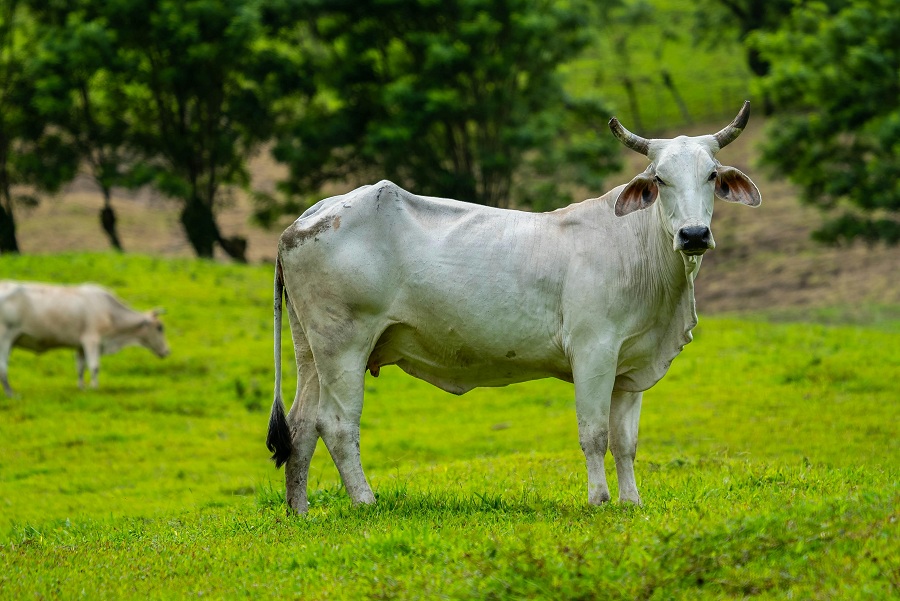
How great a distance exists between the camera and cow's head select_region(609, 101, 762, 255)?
805 cm

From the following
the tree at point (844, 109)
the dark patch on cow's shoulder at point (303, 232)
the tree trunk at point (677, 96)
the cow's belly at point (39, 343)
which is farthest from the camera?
the tree trunk at point (677, 96)

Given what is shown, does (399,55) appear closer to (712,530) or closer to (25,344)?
(25,344)

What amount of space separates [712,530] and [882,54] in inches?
961

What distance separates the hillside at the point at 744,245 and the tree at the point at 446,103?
3.01m

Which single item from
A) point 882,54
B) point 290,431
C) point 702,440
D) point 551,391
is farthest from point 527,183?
point 290,431

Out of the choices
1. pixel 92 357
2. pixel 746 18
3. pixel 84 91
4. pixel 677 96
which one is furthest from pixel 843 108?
pixel 677 96

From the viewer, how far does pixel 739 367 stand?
63.2ft

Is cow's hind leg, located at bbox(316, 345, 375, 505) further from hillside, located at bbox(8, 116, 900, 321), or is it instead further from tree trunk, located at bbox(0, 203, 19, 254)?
tree trunk, located at bbox(0, 203, 19, 254)

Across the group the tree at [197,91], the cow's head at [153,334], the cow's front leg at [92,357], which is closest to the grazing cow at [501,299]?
the cow's front leg at [92,357]

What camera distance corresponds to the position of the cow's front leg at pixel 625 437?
8742 mm

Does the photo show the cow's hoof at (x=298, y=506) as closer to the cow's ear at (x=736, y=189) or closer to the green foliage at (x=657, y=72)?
the cow's ear at (x=736, y=189)

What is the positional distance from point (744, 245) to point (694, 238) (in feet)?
114

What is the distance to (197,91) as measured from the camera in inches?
1396

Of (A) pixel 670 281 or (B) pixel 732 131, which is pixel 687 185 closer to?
(B) pixel 732 131
